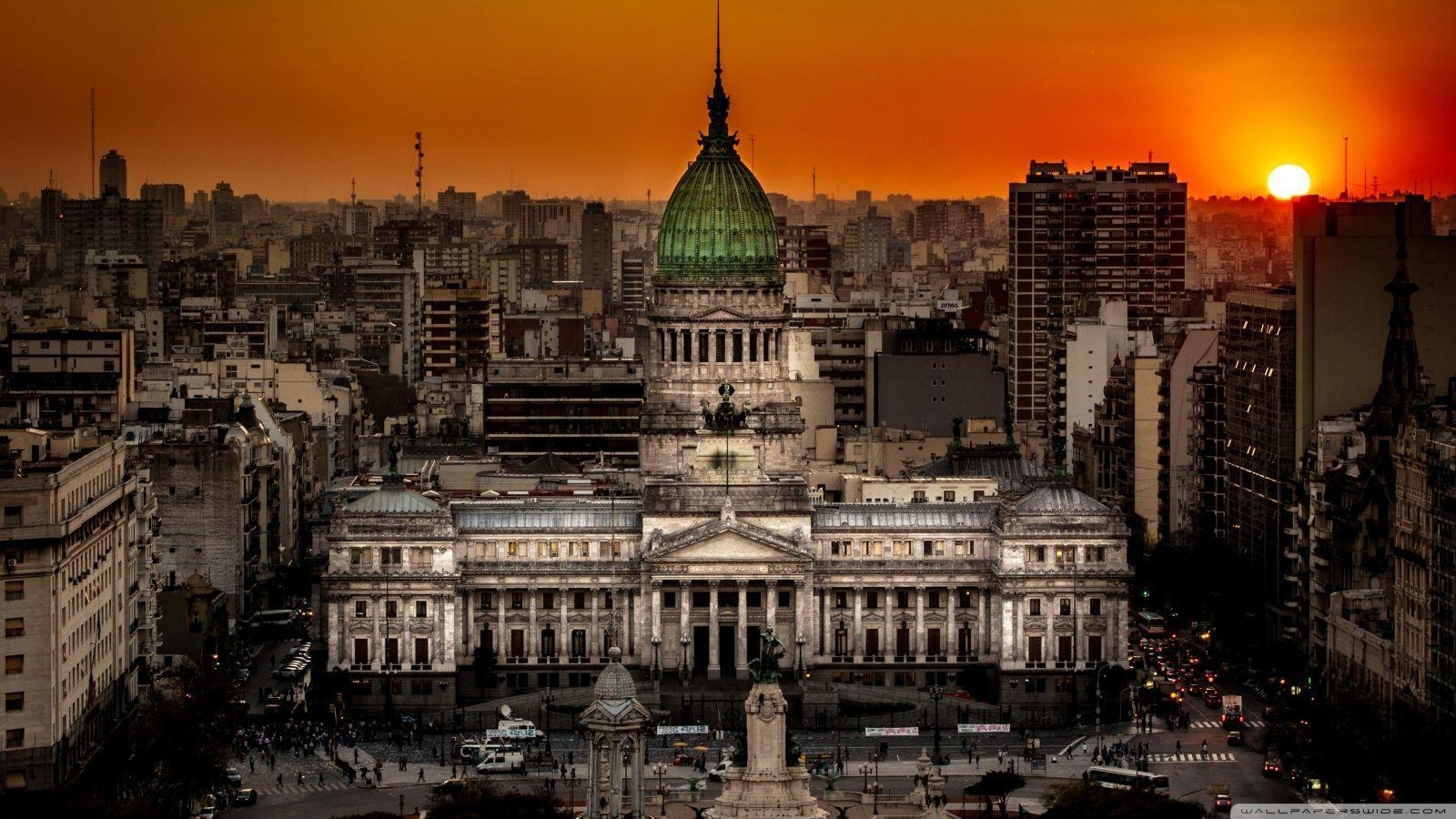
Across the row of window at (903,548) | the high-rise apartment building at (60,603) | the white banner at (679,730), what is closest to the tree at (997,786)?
the white banner at (679,730)

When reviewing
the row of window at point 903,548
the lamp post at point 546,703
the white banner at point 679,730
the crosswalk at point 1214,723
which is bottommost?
the white banner at point 679,730

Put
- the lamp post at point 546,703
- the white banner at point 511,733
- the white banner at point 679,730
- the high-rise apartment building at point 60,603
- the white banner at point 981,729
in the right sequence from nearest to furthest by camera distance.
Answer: the high-rise apartment building at point 60,603
the white banner at point 511,733
the white banner at point 679,730
the white banner at point 981,729
the lamp post at point 546,703

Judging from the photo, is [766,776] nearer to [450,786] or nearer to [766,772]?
[766,772]

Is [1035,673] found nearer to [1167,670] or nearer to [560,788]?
[1167,670]

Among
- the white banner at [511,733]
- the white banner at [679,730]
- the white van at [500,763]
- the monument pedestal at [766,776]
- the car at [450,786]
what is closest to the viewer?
the monument pedestal at [766,776]

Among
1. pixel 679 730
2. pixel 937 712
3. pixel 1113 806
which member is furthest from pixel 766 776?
pixel 937 712

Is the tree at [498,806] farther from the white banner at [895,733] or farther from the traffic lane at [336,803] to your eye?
the white banner at [895,733]
